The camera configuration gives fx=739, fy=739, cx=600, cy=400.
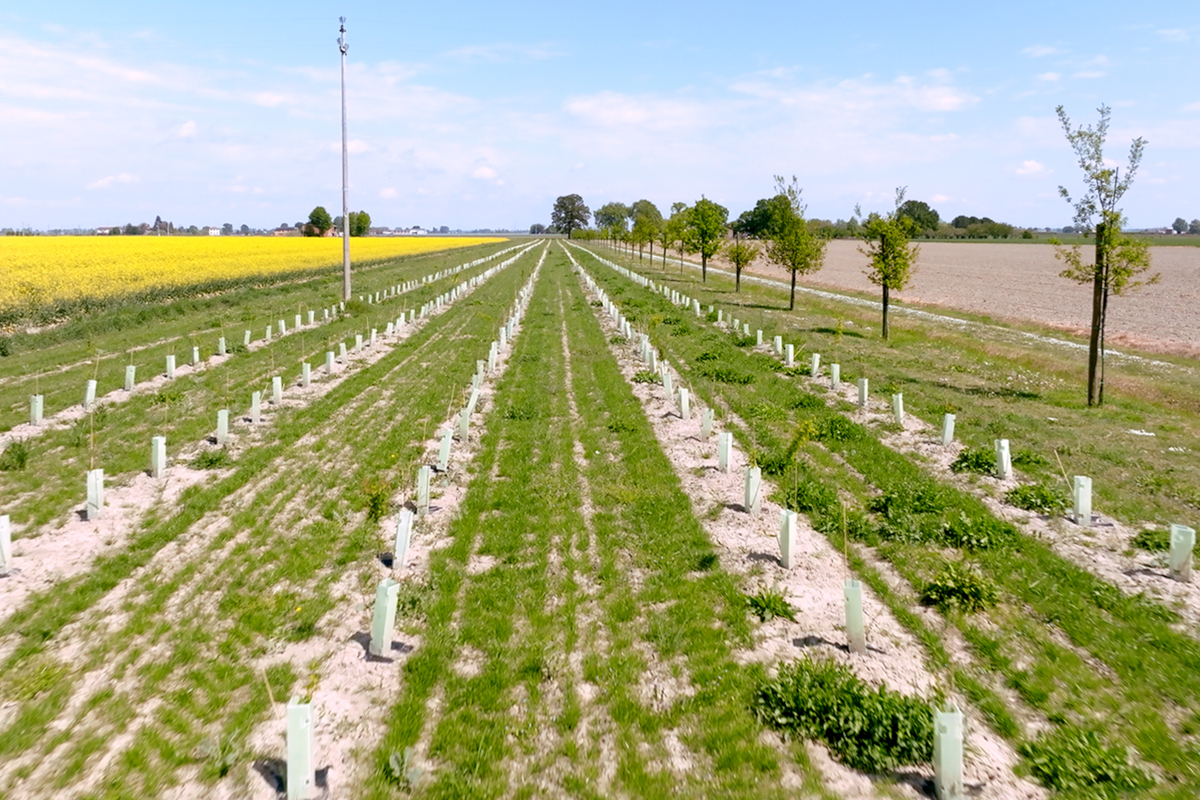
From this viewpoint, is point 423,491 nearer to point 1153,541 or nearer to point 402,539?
point 402,539

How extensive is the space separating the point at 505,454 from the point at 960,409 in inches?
384

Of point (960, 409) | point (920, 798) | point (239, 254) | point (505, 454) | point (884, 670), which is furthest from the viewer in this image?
point (239, 254)

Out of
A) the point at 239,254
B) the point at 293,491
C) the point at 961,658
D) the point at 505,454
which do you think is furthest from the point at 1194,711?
the point at 239,254

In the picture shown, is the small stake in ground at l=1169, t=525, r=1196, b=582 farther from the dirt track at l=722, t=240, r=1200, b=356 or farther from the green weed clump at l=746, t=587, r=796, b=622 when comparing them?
the dirt track at l=722, t=240, r=1200, b=356

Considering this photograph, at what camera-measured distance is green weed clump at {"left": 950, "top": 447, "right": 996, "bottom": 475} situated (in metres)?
11.4

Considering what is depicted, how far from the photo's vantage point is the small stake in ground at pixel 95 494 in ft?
29.8

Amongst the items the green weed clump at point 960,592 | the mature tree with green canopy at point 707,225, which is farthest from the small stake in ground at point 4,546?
the mature tree with green canopy at point 707,225

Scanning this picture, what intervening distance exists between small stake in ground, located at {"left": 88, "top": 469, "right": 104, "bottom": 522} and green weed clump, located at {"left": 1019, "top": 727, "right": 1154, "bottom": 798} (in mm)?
10055

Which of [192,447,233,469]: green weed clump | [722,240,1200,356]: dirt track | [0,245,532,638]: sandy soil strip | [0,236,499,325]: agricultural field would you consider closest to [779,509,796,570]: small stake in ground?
[0,245,532,638]: sandy soil strip

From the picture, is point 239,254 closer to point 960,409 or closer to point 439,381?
point 439,381

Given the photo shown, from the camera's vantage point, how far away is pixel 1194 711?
5.62m

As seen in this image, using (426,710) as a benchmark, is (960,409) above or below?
above

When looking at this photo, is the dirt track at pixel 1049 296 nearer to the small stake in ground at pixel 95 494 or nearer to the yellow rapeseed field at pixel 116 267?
the small stake in ground at pixel 95 494

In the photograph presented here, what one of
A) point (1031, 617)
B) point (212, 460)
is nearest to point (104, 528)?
point (212, 460)
